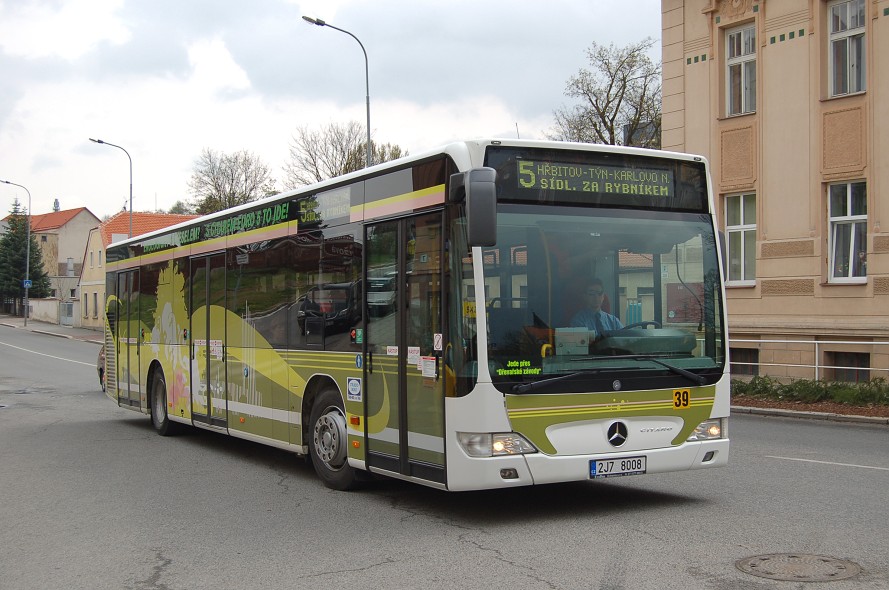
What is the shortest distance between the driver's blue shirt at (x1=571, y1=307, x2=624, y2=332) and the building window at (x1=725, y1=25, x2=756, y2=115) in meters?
15.9

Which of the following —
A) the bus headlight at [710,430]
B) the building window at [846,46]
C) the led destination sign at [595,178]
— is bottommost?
the bus headlight at [710,430]

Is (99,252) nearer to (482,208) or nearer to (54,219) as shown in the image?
(54,219)

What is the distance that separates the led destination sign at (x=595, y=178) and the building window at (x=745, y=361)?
14.6 m

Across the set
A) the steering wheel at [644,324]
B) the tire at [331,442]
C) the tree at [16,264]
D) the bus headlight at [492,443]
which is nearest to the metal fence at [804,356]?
the steering wheel at [644,324]

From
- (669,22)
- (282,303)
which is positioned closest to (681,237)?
(282,303)

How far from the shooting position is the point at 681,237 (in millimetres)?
8461

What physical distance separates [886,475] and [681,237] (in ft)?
12.0

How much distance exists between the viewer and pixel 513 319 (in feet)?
24.9

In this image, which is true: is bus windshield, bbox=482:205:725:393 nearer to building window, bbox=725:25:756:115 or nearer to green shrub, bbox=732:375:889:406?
green shrub, bbox=732:375:889:406

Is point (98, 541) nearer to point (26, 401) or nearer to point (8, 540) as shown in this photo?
point (8, 540)

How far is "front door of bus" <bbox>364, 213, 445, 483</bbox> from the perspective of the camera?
792 cm

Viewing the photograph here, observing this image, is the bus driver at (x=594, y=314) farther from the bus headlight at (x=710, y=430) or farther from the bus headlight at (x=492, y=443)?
the bus headlight at (x=710, y=430)

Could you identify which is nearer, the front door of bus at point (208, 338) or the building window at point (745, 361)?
the front door of bus at point (208, 338)

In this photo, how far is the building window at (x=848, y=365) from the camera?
2000 centimetres
